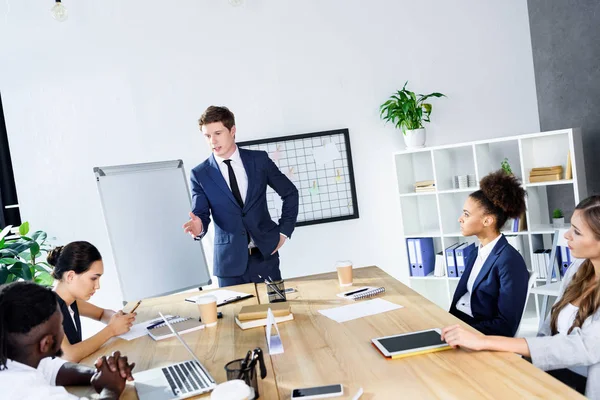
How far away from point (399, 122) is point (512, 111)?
1001 mm

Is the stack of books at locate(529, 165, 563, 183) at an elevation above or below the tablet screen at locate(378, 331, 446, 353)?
above

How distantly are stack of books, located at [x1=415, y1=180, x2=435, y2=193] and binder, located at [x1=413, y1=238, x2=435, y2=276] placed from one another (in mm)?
394

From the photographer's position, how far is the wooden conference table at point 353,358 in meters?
1.34

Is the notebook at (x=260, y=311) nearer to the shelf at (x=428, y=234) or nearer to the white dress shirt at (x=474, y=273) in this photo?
the white dress shirt at (x=474, y=273)

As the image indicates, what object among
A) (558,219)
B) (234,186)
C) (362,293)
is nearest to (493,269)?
(362,293)

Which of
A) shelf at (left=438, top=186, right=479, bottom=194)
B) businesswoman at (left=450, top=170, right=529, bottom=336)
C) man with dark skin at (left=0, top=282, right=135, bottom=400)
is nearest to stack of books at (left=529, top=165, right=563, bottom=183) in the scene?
shelf at (left=438, top=186, right=479, bottom=194)

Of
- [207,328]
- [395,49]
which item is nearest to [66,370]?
[207,328]

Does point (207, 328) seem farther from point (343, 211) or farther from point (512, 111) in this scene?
point (512, 111)

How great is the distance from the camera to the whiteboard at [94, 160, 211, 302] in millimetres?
3773

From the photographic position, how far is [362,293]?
237cm

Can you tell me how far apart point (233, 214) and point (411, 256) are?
184 cm

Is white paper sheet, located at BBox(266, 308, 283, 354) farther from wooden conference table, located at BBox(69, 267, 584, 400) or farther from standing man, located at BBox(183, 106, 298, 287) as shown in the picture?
standing man, located at BBox(183, 106, 298, 287)

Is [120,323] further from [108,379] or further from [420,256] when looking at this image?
[420,256]

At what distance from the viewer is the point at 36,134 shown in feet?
13.6
